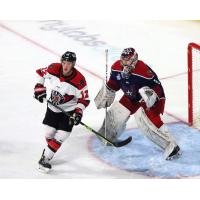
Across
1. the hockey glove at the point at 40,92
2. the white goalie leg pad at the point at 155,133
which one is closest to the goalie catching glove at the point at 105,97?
the white goalie leg pad at the point at 155,133

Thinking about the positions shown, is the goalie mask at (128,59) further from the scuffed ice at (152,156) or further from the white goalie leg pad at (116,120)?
the scuffed ice at (152,156)

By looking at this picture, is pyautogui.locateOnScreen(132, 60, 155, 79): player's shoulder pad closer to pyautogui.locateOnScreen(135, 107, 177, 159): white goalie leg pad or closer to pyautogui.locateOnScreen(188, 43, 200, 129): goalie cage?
pyautogui.locateOnScreen(135, 107, 177, 159): white goalie leg pad

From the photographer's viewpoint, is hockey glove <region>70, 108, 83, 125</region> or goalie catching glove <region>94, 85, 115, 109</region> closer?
hockey glove <region>70, 108, 83, 125</region>

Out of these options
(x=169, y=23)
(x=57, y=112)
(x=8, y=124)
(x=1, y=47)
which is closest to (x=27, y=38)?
(x=1, y=47)

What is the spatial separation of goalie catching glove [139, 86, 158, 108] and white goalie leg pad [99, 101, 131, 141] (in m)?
0.24

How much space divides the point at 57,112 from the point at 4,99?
921 mm

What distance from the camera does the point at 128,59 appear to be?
13.8 feet

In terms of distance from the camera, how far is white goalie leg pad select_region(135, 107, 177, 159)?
14.1 ft

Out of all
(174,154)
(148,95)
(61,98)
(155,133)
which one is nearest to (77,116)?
(61,98)

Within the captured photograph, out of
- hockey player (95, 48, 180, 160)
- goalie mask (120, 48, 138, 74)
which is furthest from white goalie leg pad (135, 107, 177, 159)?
goalie mask (120, 48, 138, 74)

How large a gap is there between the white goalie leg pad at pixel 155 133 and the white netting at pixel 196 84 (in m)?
0.41

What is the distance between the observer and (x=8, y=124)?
4.70m

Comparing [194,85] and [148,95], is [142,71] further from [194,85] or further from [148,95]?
[194,85]

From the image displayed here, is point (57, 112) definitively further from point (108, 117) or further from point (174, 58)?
point (174, 58)
